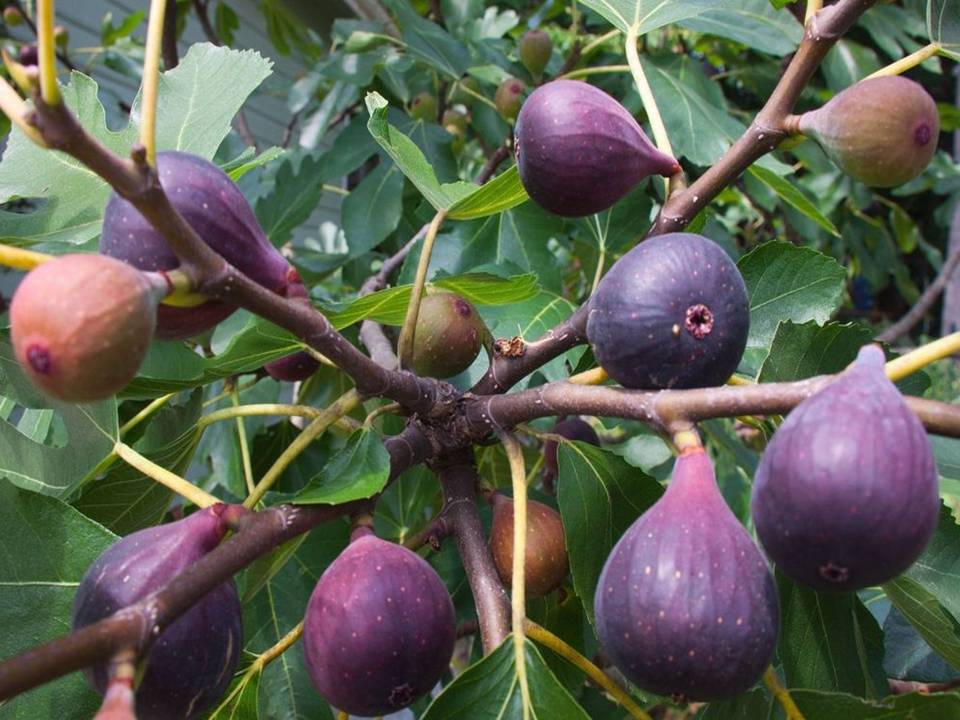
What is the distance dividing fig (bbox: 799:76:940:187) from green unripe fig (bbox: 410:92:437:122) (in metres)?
1.44

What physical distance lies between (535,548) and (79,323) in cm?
58

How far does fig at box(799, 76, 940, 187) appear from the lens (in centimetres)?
72

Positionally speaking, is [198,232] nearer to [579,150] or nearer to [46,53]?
[46,53]

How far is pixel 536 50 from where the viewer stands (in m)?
1.95

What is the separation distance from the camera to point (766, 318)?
1.06m

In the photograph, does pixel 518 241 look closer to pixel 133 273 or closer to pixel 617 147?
pixel 617 147

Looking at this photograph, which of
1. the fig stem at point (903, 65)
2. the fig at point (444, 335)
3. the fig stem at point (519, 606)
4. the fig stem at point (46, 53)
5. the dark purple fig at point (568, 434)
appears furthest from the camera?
the dark purple fig at point (568, 434)

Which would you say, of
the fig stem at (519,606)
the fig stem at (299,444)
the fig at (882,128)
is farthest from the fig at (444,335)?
the fig at (882,128)

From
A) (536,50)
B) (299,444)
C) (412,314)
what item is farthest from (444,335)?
(536,50)

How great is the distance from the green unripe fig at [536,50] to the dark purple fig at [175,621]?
1.55 metres

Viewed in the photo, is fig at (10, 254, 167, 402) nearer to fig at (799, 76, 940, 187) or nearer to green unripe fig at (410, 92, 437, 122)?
fig at (799, 76, 940, 187)

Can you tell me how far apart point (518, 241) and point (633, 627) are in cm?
112

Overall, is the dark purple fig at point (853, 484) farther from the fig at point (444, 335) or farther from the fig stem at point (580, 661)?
the fig at point (444, 335)

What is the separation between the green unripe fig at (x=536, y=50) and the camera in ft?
6.38
